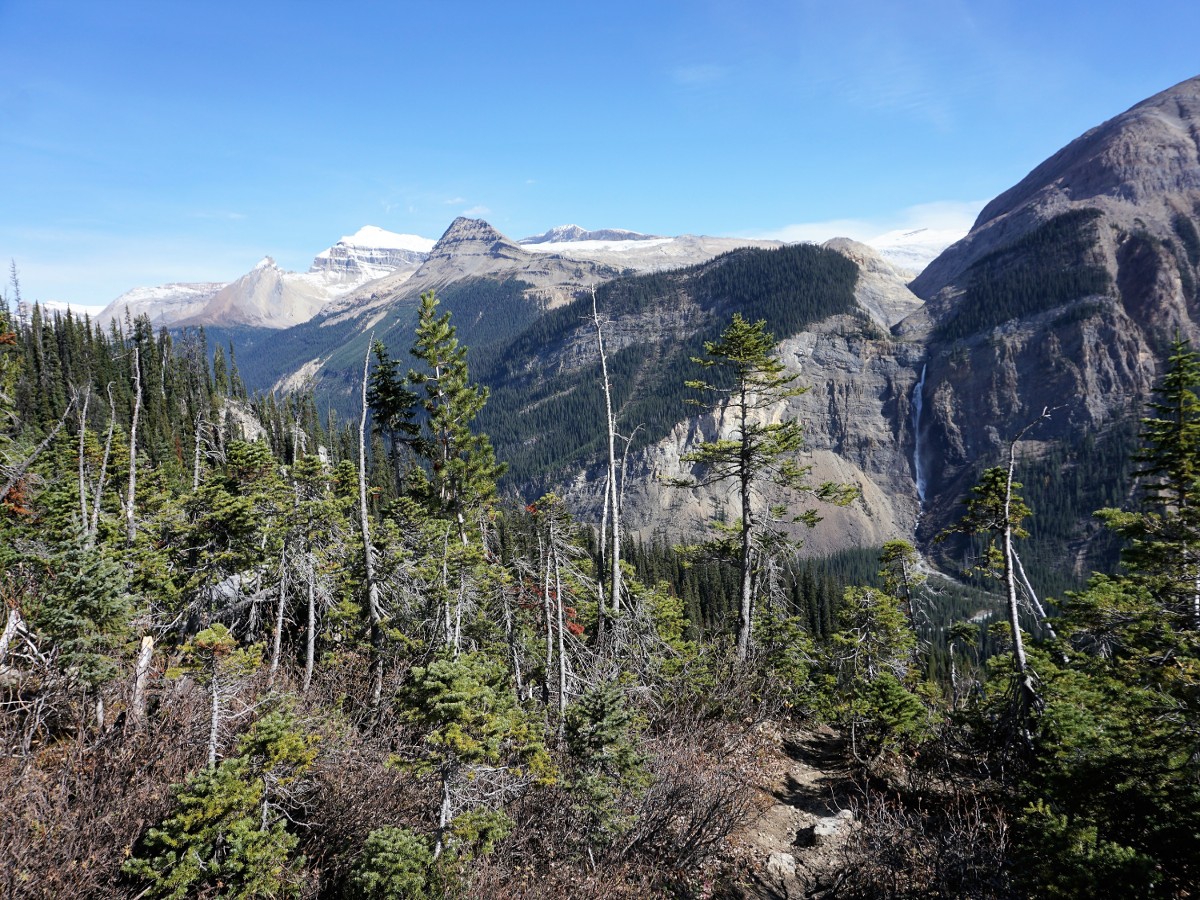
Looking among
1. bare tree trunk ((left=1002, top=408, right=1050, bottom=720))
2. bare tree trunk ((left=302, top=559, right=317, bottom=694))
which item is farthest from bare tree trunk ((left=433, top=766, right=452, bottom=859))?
bare tree trunk ((left=1002, top=408, right=1050, bottom=720))

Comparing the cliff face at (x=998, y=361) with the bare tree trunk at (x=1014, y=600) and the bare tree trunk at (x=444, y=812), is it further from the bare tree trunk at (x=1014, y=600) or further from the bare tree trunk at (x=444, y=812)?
the bare tree trunk at (x=444, y=812)

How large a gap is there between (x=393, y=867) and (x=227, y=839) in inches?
79.4

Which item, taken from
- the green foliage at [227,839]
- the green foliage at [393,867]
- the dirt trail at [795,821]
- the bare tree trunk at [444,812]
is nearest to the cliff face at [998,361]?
the dirt trail at [795,821]

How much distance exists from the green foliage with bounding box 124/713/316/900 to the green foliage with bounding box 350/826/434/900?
0.95 meters

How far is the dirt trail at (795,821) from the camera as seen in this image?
36.8 feet

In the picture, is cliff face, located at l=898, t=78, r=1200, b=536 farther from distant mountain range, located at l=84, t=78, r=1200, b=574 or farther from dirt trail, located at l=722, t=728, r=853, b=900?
dirt trail, located at l=722, t=728, r=853, b=900

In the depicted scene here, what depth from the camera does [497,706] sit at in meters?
9.12

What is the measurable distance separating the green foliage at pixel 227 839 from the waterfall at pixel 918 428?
168316 mm

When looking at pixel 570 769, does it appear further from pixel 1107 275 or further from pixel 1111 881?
pixel 1107 275

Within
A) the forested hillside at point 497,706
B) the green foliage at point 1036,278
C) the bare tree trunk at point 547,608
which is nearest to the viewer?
the forested hillside at point 497,706

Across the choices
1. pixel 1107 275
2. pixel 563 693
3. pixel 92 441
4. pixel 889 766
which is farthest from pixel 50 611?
pixel 1107 275

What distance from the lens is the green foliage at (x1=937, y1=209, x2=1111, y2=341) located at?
485ft

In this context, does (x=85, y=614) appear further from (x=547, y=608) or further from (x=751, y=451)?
(x=751, y=451)

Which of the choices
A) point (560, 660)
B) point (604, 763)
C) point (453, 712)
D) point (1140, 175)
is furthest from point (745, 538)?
point (1140, 175)
